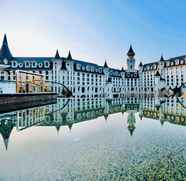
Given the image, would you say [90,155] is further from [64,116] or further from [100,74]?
[100,74]

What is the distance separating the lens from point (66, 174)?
565 cm

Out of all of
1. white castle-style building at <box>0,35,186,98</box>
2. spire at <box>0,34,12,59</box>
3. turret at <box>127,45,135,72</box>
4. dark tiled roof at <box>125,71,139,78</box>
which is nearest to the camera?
spire at <box>0,34,12,59</box>

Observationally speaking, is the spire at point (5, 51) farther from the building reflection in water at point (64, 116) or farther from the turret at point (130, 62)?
the turret at point (130, 62)

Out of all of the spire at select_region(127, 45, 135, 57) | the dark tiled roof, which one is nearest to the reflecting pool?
the dark tiled roof

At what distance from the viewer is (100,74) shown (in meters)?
83.2

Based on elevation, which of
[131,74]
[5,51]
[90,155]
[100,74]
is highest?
[5,51]

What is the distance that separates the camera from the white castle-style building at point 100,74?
217 feet

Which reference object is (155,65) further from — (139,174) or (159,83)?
(139,174)

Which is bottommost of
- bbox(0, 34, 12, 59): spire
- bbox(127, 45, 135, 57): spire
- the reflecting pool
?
the reflecting pool

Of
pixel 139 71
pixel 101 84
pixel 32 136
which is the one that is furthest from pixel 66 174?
pixel 139 71

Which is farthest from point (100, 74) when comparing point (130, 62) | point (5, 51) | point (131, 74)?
point (5, 51)

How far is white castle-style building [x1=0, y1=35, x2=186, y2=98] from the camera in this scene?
66.1 metres

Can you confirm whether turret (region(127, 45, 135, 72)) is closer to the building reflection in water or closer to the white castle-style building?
the white castle-style building

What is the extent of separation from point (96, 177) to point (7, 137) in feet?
19.8
